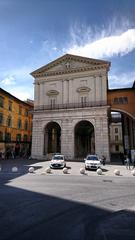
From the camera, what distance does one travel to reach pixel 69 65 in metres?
36.2

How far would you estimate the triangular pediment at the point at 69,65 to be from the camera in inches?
1344

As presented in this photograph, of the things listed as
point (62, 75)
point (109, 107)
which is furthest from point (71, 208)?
point (62, 75)

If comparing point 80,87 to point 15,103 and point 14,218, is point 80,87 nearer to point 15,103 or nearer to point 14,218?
point 15,103

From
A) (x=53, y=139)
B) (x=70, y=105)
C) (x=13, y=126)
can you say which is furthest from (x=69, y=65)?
(x=13, y=126)

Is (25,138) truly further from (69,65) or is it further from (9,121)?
(69,65)

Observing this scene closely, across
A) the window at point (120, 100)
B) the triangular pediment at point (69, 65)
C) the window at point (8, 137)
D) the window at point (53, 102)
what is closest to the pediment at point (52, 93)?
the window at point (53, 102)

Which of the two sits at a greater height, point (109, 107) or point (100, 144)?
point (109, 107)

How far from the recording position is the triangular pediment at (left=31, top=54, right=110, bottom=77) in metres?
34.1

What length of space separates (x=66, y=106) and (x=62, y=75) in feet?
22.5

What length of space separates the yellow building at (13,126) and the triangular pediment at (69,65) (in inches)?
360

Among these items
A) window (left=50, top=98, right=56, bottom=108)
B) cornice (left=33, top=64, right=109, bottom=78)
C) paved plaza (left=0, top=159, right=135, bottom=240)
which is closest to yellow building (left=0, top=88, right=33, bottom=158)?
window (left=50, top=98, right=56, bottom=108)

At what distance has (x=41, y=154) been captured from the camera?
3403 centimetres

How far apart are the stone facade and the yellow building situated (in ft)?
16.2

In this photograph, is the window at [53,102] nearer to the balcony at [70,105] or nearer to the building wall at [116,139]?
the balcony at [70,105]
